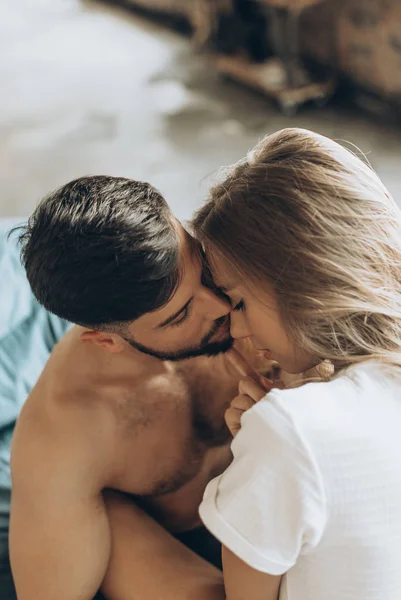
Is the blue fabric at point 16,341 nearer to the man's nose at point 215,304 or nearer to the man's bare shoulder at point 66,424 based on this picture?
the man's bare shoulder at point 66,424

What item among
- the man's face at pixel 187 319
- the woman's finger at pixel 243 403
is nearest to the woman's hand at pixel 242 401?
the woman's finger at pixel 243 403

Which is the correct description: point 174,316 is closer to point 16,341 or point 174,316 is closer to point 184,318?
point 184,318

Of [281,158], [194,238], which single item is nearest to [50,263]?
[194,238]

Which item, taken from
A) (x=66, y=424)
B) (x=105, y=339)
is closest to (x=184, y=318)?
(x=105, y=339)

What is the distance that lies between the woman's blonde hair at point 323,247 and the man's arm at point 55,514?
0.39m

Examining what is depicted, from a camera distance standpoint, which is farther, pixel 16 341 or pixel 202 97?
pixel 202 97

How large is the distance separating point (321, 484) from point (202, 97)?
315 centimetres

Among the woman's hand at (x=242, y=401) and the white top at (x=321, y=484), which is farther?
the woman's hand at (x=242, y=401)

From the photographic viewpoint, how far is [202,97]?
3584mm

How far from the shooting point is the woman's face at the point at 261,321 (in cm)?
88

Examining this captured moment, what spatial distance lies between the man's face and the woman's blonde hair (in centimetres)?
11

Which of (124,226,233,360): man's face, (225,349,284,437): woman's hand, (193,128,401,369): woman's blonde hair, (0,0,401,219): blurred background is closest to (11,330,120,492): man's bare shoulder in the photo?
(124,226,233,360): man's face

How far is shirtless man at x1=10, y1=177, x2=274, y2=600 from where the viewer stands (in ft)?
2.97

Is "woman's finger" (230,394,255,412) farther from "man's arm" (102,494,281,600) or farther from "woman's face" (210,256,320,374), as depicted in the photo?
"man's arm" (102,494,281,600)
